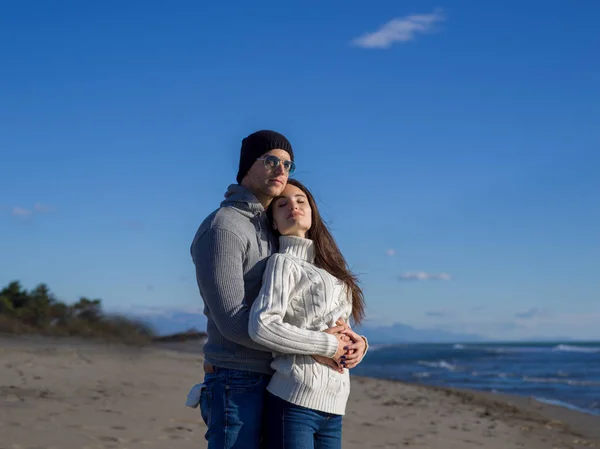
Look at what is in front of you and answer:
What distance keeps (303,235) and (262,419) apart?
79cm

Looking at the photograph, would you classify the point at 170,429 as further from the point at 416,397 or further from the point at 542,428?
the point at 416,397

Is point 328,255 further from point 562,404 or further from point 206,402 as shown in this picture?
point 562,404

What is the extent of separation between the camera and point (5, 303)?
18922 millimetres

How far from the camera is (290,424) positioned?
2879 millimetres

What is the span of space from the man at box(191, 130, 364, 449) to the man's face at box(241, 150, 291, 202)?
10cm

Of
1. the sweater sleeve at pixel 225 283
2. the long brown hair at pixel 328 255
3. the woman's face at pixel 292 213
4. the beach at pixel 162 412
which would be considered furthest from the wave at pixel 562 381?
the sweater sleeve at pixel 225 283

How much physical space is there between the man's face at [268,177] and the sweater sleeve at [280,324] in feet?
1.29

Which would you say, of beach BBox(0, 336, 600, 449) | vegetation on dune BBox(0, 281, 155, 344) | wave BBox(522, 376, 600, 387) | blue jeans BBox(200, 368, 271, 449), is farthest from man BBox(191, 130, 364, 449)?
wave BBox(522, 376, 600, 387)

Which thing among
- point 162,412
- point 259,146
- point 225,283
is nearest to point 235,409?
point 225,283

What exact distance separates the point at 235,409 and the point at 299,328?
40cm

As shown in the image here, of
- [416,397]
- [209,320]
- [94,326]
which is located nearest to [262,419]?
[209,320]

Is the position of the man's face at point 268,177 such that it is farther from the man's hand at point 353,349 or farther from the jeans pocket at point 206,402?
the jeans pocket at point 206,402

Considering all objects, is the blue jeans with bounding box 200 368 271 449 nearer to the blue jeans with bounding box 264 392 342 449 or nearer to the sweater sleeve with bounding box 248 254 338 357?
the blue jeans with bounding box 264 392 342 449

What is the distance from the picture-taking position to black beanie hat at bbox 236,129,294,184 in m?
3.26
